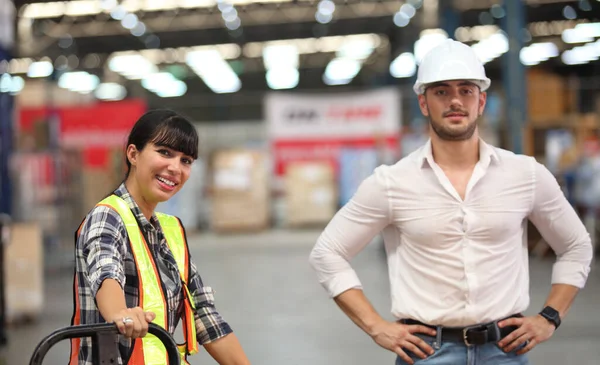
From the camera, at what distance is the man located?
2312 millimetres

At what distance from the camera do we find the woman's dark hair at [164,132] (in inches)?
80.7

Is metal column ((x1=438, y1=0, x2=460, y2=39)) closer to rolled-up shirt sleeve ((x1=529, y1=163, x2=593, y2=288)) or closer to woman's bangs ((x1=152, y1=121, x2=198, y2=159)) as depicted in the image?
rolled-up shirt sleeve ((x1=529, y1=163, x2=593, y2=288))

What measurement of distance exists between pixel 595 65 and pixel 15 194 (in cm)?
1892

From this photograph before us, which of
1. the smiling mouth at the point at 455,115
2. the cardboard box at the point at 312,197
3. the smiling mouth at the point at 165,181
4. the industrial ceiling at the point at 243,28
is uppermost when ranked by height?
the industrial ceiling at the point at 243,28

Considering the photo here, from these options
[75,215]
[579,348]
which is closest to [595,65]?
[75,215]

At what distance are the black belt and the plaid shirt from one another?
0.84 m

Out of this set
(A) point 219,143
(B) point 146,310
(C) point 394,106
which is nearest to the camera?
(B) point 146,310

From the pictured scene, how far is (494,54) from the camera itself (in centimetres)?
2767

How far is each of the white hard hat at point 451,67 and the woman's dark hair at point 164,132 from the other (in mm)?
771

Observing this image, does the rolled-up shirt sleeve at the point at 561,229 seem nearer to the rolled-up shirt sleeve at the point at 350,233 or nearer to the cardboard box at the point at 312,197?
the rolled-up shirt sleeve at the point at 350,233

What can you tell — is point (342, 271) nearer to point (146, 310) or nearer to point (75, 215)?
point (146, 310)

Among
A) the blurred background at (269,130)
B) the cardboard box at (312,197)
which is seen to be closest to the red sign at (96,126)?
the blurred background at (269,130)

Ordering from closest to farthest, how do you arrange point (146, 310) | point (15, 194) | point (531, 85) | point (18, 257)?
point (146, 310)
point (18, 257)
point (15, 194)
point (531, 85)

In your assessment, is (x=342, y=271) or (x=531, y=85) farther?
(x=531, y=85)
